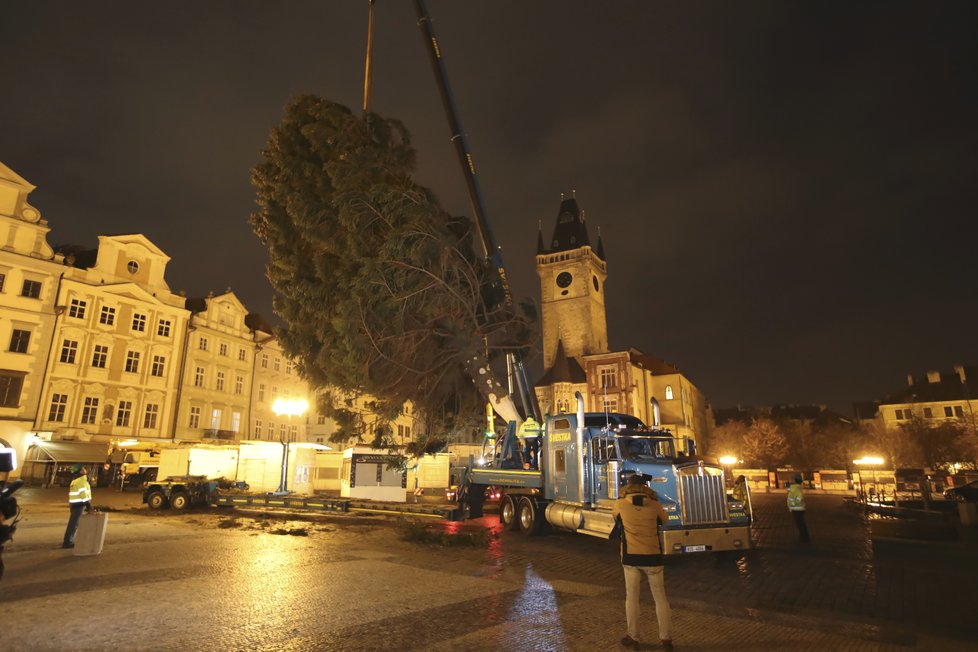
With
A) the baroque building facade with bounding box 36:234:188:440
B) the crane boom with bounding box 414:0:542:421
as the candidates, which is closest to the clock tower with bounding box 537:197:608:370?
the baroque building facade with bounding box 36:234:188:440

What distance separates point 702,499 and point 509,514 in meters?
6.86

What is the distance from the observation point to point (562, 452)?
14.5 m

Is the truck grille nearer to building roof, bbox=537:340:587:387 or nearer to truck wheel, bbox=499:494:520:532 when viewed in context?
truck wheel, bbox=499:494:520:532

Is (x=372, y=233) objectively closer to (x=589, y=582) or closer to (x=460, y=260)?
(x=460, y=260)

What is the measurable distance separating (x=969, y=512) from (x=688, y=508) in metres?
13.4

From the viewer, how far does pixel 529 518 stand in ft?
50.6

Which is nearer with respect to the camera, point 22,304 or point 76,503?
point 76,503

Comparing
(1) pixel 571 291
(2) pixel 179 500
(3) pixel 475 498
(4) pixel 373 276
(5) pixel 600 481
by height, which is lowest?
(2) pixel 179 500

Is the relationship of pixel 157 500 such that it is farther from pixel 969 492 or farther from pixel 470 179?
pixel 969 492

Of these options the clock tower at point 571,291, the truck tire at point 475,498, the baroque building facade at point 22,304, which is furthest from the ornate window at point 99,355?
the clock tower at point 571,291

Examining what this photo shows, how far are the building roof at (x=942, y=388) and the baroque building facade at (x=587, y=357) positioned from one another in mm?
25436

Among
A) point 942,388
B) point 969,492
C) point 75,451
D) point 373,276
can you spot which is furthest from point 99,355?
point 942,388

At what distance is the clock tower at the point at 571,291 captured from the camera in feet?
230

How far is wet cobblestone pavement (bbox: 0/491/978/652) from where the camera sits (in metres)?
5.91
